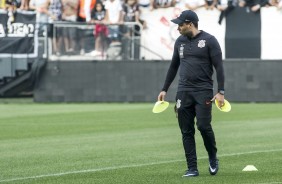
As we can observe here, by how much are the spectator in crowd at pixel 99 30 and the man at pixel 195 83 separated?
61.2 feet

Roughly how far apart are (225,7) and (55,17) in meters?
5.33

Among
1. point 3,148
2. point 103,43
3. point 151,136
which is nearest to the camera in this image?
point 3,148

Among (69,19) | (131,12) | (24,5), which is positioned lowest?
(69,19)

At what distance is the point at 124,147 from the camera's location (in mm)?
16953

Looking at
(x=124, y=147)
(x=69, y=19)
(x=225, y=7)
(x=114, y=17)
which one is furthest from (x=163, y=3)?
(x=124, y=147)

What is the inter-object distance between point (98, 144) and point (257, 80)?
14.8 meters

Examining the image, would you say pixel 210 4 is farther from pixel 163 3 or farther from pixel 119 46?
pixel 119 46

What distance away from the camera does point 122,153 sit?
15.9 m

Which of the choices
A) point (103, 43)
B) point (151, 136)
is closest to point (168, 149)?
point (151, 136)

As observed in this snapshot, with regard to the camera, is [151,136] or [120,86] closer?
[151,136]

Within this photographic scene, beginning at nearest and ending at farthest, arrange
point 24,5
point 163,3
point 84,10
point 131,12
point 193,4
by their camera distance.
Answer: point 193,4 → point 163,3 → point 131,12 → point 84,10 → point 24,5

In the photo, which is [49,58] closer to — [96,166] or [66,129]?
[66,129]

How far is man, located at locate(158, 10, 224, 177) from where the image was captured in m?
12.5

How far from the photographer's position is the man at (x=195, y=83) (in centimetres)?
1248
